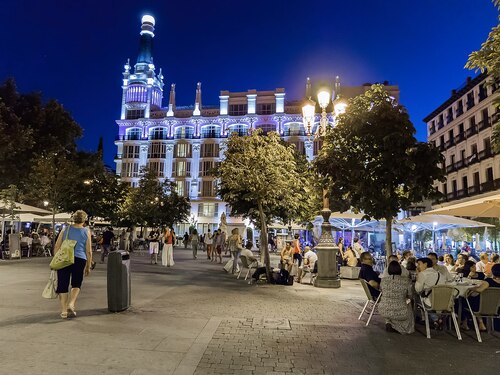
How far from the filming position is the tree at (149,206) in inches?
1383

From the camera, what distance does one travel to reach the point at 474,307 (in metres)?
6.65

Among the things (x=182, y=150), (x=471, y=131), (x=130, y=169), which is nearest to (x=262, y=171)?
(x=471, y=131)

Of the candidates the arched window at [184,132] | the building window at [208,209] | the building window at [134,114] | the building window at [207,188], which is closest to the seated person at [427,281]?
the building window at [208,209]

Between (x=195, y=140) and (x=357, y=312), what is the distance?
2120 inches

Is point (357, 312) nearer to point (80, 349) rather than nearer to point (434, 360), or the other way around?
point (434, 360)

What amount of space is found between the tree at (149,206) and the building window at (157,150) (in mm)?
19054

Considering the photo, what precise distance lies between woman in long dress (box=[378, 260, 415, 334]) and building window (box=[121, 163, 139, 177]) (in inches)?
2281

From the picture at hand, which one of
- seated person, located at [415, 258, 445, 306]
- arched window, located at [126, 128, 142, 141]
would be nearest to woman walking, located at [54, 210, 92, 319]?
seated person, located at [415, 258, 445, 306]

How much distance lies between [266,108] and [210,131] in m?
9.14

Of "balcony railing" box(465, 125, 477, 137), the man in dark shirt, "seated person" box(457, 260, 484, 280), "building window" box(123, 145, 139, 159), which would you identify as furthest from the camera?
"building window" box(123, 145, 139, 159)

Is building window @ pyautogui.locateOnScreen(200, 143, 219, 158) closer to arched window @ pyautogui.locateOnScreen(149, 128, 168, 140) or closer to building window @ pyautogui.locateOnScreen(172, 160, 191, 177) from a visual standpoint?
building window @ pyautogui.locateOnScreen(172, 160, 191, 177)

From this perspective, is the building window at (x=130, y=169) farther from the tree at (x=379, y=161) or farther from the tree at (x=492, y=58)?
the tree at (x=492, y=58)

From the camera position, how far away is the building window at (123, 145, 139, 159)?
61344 millimetres

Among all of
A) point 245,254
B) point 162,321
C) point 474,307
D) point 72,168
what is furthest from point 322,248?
point 72,168
